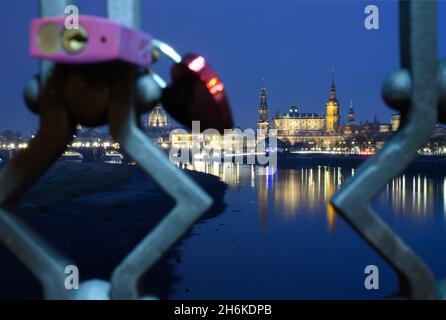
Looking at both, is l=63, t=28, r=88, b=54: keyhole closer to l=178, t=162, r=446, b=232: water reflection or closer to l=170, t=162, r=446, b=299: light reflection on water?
l=170, t=162, r=446, b=299: light reflection on water

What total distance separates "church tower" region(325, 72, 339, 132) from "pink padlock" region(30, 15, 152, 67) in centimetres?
16283

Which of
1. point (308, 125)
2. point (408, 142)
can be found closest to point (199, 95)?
point (408, 142)

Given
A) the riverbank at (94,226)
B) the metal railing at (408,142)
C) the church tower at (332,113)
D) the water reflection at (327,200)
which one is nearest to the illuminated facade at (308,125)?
the church tower at (332,113)

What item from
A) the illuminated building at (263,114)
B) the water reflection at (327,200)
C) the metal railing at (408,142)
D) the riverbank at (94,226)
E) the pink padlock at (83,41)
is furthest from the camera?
the illuminated building at (263,114)

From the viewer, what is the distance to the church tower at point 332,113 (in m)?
163

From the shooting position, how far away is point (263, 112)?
600 feet

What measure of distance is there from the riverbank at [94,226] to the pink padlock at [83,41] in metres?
1.17

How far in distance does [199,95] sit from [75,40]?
69 centimetres

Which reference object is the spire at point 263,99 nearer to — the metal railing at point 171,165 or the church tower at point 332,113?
the church tower at point 332,113

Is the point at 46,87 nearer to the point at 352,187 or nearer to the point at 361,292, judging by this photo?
the point at 352,187

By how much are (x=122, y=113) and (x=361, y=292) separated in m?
13.8

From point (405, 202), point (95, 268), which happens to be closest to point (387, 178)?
point (95, 268)

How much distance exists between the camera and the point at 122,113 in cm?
266
